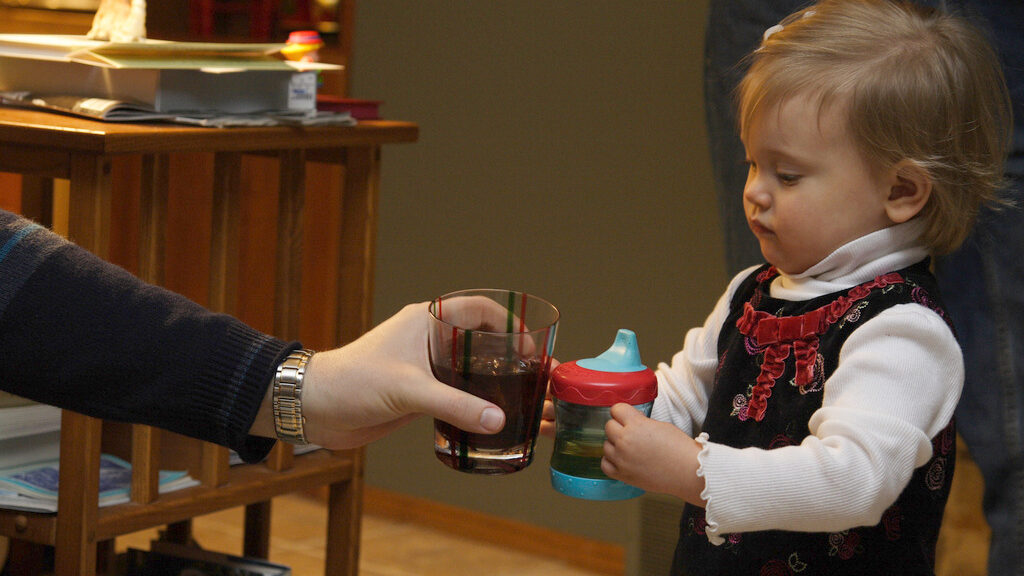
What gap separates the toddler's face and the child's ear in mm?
10

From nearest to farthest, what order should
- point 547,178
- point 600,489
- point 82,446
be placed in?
1. point 600,489
2. point 82,446
3. point 547,178

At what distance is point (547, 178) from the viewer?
7.46 ft

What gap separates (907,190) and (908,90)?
93 millimetres

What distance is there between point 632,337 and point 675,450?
0.36 feet

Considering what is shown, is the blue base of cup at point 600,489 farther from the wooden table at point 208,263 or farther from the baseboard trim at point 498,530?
the baseboard trim at point 498,530

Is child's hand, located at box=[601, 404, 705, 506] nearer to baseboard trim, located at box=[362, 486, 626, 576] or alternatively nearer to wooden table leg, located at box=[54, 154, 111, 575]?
wooden table leg, located at box=[54, 154, 111, 575]

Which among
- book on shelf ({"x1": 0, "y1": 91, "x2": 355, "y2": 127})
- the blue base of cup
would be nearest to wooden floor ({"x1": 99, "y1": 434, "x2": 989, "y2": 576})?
book on shelf ({"x1": 0, "y1": 91, "x2": 355, "y2": 127})

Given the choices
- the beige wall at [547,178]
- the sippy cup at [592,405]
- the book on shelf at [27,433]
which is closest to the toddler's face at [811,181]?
the sippy cup at [592,405]

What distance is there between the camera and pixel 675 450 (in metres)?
0.96

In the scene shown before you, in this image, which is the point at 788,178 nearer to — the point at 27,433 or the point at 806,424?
the point at 806,424

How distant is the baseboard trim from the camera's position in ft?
7.52

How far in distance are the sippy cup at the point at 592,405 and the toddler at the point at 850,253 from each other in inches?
1.0

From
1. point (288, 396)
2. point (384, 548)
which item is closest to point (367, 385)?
point (288, 396)

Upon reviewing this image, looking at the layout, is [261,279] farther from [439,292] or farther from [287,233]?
[287,233]
